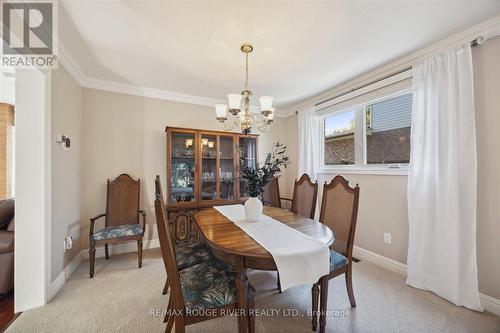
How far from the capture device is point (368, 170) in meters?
2.59

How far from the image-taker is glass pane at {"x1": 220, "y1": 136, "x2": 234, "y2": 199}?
3.12 meters

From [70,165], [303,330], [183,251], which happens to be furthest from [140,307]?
[70,165]

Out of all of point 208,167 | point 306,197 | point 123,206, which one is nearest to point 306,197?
point 306,197

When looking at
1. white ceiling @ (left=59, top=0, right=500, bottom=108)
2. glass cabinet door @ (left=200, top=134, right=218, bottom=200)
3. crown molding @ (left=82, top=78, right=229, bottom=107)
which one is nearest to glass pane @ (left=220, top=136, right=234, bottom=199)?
glass cabinet door @ (left=200, top=134, right=218, bottom=200)

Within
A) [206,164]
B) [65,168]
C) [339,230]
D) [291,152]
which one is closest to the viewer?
[339,230]

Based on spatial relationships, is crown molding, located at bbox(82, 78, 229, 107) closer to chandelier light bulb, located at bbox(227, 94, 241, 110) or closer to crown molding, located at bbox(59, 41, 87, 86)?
crown molding, located at bbox(59, 41, 87, 86)

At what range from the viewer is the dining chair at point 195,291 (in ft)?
3.59

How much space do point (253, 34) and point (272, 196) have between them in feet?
7.87

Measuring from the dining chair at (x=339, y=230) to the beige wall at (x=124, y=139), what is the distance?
234 cm

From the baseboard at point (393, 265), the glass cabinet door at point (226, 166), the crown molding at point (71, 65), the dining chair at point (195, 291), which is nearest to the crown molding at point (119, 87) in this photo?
the crown molding at point (71, 65)

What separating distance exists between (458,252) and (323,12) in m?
2.24

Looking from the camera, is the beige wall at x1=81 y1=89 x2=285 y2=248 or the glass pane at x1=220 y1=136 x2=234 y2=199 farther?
the glass pane at x1=220 y1=136 x2=234 y2=199

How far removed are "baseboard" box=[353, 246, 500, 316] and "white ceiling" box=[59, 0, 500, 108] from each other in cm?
223

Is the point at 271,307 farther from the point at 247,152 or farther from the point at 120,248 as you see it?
the point at 120,248
